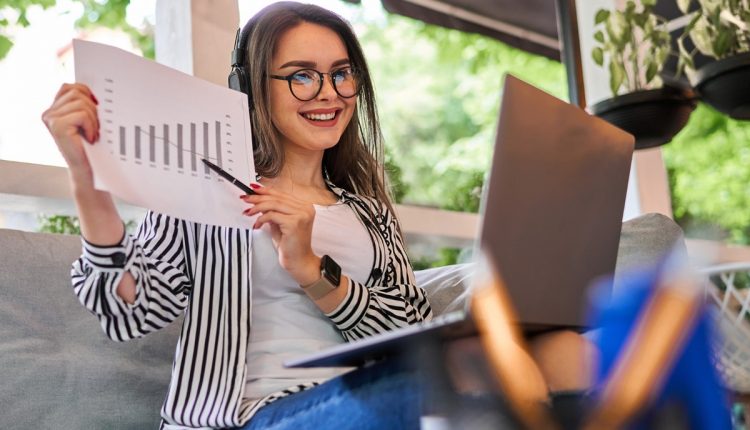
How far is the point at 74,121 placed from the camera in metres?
1.07

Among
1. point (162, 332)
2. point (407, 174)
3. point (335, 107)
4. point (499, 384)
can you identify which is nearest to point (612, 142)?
point (499, 384)

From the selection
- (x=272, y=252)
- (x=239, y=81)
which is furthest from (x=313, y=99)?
(x=272, y=252)

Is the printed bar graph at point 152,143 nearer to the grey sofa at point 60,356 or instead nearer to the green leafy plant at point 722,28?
the grey sofa at point 60,356

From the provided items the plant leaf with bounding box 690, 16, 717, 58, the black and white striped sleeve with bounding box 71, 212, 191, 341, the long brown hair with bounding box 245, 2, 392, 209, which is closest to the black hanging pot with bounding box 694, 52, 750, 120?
the plant leaf with bounding box 690, 16, 717, 58

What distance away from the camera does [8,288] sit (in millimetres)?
1416

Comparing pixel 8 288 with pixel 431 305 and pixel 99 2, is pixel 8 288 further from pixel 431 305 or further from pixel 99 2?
pixel 99 2

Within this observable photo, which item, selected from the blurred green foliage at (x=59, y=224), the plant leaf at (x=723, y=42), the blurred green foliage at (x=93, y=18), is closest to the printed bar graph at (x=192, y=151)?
the blurred green foliage at (x=59, y=224)

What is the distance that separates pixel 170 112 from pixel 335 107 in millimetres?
408

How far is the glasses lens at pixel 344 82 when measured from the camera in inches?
60.7

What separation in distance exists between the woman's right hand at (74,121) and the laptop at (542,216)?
1.29 ft

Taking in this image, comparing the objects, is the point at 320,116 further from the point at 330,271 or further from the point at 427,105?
the point at 427,105

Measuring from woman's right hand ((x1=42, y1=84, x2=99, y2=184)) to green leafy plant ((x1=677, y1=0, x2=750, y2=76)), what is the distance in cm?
194

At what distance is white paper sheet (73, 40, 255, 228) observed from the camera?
3.65ft

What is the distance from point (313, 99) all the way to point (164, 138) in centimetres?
40
